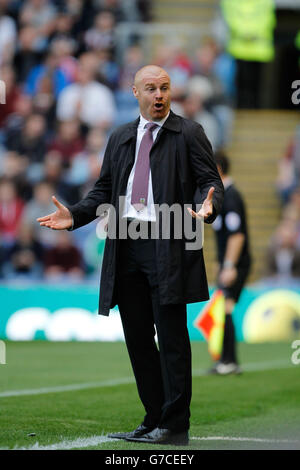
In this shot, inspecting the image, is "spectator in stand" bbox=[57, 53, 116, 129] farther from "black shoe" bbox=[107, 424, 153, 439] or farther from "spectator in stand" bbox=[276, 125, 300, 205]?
"black shoe" bbox=[107, 424, 153, 439]

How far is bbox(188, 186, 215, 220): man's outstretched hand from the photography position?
21.1 feet

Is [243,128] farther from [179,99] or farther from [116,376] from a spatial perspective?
[116,376]

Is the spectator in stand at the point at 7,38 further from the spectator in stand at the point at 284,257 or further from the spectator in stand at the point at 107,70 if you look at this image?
the spectator in stand at the point at 284,257

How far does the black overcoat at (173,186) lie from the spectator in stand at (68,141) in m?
10.5

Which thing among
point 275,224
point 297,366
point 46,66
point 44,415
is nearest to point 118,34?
point 46,66

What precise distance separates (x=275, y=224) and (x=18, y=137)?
177 inches

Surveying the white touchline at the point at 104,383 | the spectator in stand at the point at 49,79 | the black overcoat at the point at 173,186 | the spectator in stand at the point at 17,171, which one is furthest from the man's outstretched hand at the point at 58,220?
the spectator in stand at the point at 49,79

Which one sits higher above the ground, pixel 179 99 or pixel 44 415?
pixel 179 99

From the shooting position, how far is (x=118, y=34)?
775 inches

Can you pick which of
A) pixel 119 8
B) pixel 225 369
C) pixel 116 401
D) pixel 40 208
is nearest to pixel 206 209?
pixel 116 401

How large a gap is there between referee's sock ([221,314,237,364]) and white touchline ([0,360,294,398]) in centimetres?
28

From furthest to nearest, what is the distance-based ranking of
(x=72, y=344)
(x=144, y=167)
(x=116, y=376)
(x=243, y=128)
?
(x=243, y=128)
(x=72, y=344)
(x=116, y=376)
(x=144, y=167)

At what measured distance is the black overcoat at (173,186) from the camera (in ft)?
22.0

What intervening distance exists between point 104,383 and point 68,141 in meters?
7.79
